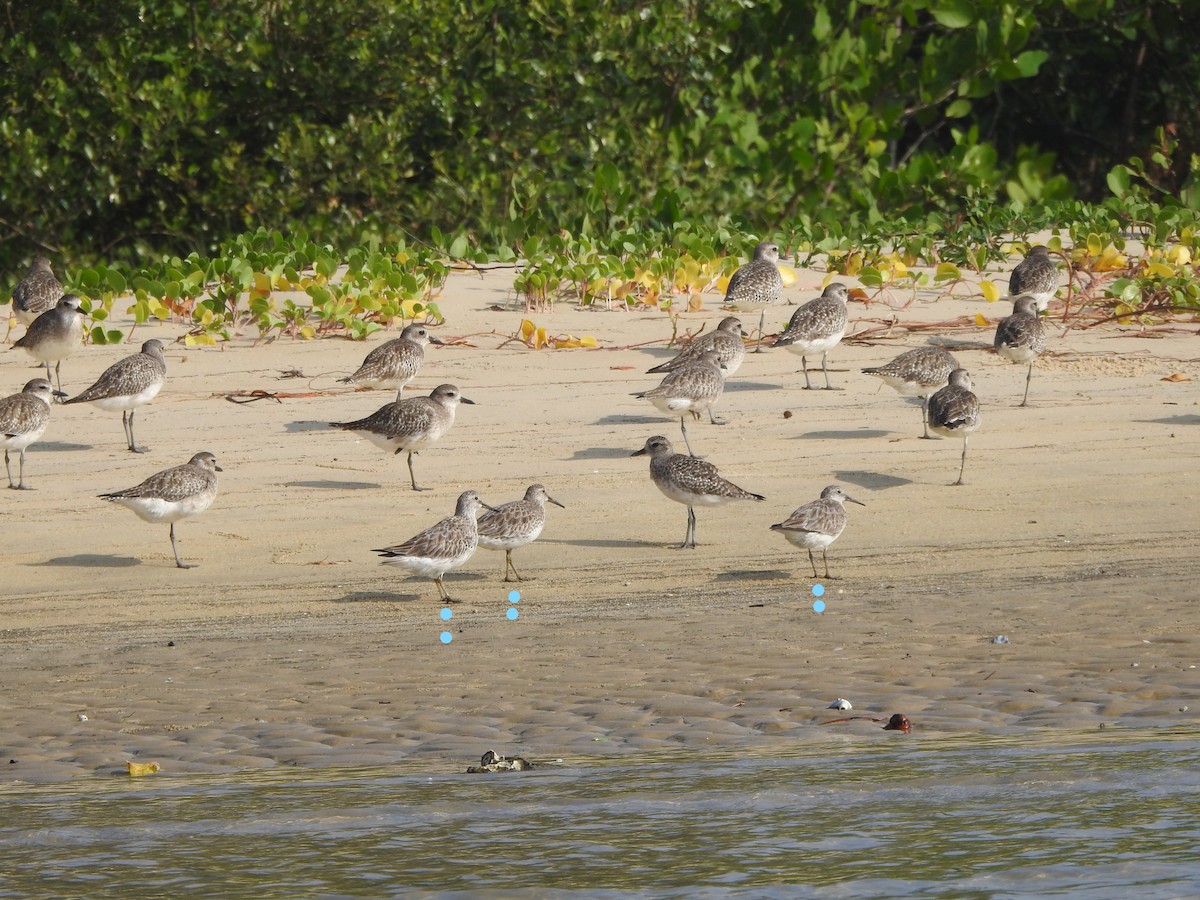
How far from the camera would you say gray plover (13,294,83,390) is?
1474 centimetres

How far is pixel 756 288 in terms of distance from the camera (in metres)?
16.2

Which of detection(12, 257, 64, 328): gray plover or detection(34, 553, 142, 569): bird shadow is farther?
detection(12, 257, 64, 328): gray plover

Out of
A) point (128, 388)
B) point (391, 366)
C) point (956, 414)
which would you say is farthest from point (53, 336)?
point (956, 414)

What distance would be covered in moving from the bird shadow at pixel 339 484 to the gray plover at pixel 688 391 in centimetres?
205

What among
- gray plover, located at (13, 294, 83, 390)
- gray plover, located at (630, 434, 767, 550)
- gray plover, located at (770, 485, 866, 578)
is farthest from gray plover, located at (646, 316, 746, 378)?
gray plover, located at (13, 294, 83, 390)

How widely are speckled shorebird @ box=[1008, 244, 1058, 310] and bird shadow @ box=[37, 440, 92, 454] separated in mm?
8129

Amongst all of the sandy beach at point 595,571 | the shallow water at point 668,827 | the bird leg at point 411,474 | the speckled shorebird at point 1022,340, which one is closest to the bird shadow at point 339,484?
the sandy beach at point 595,571

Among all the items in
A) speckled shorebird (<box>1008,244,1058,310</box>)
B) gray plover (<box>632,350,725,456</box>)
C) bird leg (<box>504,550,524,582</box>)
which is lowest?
bird leg (<box>504,550,524,582</box>)

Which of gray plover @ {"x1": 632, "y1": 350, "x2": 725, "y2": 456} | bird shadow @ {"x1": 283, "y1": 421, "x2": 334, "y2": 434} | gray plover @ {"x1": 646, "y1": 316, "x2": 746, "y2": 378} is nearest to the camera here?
gray plover @ {"x1": 632, "y1": 350, "x2": 725, "y2": 456}

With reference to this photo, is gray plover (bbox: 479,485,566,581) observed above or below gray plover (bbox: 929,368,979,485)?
below

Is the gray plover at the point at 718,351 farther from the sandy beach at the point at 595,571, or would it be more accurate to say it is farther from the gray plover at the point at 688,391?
the gray plover at the point at 688,391

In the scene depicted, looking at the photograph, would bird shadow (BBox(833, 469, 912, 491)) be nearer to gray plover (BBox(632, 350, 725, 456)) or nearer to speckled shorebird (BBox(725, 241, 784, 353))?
gray plover (BBox(632, 350, 725, 456))

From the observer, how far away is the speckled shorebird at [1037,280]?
1616cm

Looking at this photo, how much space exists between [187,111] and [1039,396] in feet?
35.3
